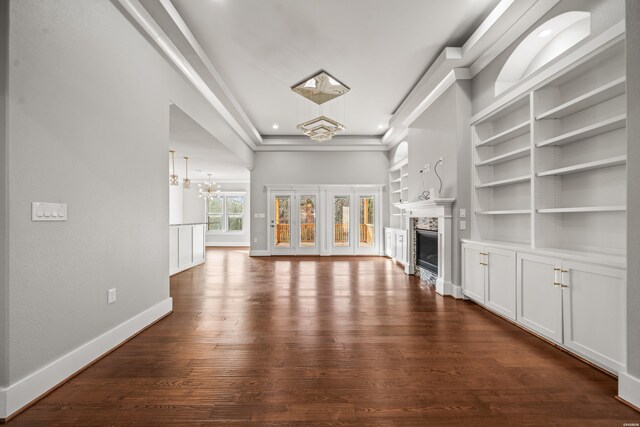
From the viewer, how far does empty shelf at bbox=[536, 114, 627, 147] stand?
219 cm

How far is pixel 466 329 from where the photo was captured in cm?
294

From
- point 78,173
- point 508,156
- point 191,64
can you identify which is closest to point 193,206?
point 191,64

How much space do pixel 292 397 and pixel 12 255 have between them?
187 centimetres

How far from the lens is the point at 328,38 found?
370 cm

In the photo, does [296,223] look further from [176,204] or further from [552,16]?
[552,16]

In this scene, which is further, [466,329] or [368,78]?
[368,78]

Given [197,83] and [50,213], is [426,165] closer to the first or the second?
[197,83]

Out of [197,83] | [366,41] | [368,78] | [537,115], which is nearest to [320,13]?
[366,41]

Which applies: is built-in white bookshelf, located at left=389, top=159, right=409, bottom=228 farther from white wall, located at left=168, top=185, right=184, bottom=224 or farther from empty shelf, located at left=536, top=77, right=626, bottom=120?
white wall, located at left=168, top=185, right=184, bottom=224

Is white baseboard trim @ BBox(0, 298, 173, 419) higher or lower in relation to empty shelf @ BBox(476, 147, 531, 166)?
lower

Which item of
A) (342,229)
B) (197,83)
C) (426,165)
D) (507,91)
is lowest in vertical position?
(342,229)

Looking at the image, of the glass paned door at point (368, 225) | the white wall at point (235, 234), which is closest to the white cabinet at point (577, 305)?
the glass paned door at point (368, 225)

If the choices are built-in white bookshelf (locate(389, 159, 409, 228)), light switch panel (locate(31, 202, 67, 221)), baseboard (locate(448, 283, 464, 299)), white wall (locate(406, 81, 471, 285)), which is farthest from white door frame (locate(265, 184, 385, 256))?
light switch panel (locate(31, 202, 67, 221))

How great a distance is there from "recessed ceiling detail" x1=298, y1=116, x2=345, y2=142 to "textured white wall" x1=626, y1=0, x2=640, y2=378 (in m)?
3.49
